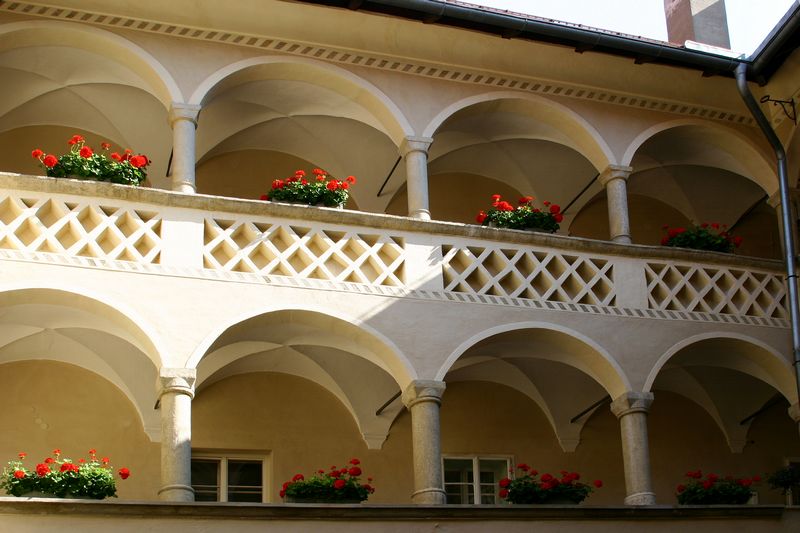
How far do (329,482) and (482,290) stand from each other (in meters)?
2.53

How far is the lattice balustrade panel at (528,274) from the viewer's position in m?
13.4

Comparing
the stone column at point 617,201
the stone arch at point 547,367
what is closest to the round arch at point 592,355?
the stone arch at point 547,367

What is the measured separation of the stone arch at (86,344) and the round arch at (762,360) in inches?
202

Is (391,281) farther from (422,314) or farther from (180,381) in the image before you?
(180,381)

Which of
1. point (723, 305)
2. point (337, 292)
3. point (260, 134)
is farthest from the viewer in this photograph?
point (260, 134)

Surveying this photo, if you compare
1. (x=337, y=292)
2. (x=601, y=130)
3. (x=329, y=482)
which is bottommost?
(x=329, y=482)

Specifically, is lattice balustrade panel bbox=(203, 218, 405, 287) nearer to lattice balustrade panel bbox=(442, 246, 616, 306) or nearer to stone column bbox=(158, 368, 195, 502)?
lattice balustrade panel bbox=(442, 246, 616, 306)

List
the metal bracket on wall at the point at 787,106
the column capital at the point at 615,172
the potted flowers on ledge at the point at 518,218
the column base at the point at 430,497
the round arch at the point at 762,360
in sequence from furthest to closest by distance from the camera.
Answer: the metal bracket on wall at the point at 787,106 → the column capital at the point at 615,172 → the potted flowers on ledge at the point at 518,218 → the round arch at the point at 762,360 → the column base at the point at 430,497

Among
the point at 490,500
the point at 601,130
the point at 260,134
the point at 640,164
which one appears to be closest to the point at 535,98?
the point at 601,130

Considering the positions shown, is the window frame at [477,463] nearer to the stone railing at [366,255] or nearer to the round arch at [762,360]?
the round arch at [762,360]

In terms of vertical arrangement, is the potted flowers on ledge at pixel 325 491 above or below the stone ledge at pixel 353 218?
below

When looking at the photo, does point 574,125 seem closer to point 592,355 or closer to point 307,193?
point 592,355

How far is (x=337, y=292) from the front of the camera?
42.1 feet

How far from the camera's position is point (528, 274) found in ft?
44.9
